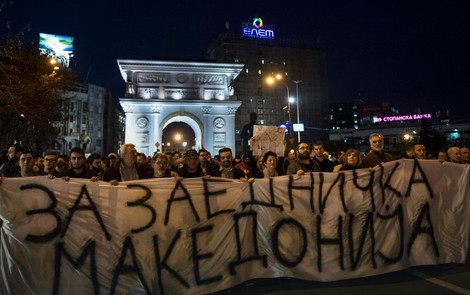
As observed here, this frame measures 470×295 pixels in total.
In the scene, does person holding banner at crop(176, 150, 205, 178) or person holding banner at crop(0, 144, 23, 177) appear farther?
person holding banner at crop(0, 144, 23, 177)

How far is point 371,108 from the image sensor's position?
4542 inches

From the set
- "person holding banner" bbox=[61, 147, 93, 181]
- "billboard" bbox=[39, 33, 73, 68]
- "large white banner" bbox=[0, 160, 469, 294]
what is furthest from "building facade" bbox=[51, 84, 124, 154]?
"large white banner" bbox=[0, 160, 469, 294]

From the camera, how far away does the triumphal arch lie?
36.6 m

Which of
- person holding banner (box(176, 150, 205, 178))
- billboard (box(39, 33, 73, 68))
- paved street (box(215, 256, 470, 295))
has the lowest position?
paved street (box(215, 256, 470, 295))

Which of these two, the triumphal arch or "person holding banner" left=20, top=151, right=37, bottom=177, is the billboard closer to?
the triumphal arch

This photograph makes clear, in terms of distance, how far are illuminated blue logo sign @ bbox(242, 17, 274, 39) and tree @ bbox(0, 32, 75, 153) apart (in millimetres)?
67863

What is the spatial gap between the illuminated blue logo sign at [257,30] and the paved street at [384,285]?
293ft

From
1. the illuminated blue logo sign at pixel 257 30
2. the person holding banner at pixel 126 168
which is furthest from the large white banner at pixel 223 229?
the illuminated blue logo sign at pixel 257 30

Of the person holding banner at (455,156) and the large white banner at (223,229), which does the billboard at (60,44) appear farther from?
the person holding banner at (455,156)

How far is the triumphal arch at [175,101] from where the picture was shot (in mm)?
36625

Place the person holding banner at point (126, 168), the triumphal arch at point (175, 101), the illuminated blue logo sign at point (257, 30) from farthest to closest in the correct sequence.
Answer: the illuminated blue logo sign at point (257, 30)
the triumphal arch at point (175, 101)
the person holding banner at point (126, 168)

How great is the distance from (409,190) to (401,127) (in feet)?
278

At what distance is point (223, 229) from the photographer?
5121 millimetres

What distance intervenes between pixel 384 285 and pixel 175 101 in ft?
111
